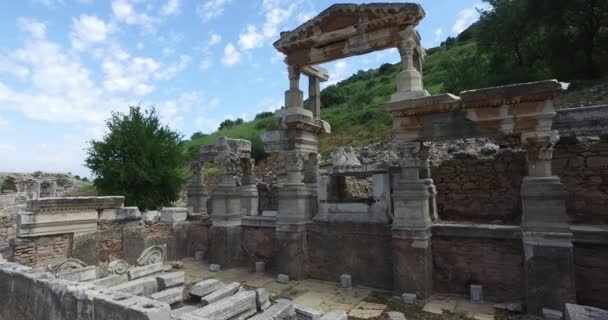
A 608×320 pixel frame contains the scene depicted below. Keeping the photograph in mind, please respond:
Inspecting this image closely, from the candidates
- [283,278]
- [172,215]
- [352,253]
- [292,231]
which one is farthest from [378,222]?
[172,215]

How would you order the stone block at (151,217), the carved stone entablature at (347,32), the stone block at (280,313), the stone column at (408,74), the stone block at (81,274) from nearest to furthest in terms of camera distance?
the stone block at (280,313) < the stone block at (81,274) < the stone column at (408,74) < the carved stone entablature at (347,32) < the stone block at (151,217)

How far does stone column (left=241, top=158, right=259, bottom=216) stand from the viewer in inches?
389

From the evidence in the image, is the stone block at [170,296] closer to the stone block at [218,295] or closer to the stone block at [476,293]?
the stone block at [218,295]

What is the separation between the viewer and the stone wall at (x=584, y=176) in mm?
6973

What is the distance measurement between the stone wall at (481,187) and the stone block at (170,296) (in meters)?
6.45

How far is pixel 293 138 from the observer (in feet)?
27.7

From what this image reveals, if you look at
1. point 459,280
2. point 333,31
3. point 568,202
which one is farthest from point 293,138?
point 568,202

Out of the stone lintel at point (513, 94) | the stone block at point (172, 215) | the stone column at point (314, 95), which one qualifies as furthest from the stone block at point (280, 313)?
the stone block at point (172, 215)

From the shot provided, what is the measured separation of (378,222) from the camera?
716cm

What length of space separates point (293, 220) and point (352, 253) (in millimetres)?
1637

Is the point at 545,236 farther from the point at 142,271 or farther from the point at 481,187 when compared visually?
the point at 142,271

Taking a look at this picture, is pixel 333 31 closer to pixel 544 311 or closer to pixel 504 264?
pixel 504 264

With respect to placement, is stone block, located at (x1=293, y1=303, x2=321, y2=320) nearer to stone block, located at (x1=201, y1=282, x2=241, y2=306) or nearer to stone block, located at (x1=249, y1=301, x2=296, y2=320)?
stone block, located at (x1=249, y1=301, x2=296, y2=320)

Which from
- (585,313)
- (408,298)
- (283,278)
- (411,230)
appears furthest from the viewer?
(283,278)
